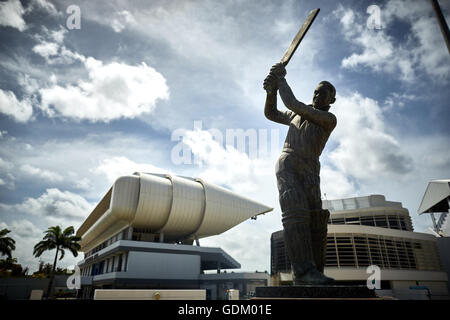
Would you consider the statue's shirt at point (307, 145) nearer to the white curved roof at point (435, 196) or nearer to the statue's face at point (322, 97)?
the statue's face at point (322, 97)

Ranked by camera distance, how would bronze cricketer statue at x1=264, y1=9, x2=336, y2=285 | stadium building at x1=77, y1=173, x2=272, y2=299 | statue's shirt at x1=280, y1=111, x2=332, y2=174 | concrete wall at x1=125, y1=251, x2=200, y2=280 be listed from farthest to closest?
stadium building at x1=77, y1=173, x2=272, y2=299
concrete wall at x1=125, y1=251, x2=200, y2=280
statue's shirt at x1=280, y1=111, x2=332, y2=174
bronze cricketer statue at x1=264, y1=9, x2=336, y2=285

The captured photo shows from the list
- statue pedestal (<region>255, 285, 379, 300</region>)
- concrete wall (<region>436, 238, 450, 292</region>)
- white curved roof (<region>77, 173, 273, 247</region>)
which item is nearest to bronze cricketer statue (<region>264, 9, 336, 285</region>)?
statue pedestal (<region>255, 285, 379, 300</region>)

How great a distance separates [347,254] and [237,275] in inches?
569

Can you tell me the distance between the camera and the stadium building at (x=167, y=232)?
105ft

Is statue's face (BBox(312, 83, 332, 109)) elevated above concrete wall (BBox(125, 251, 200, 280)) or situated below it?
above

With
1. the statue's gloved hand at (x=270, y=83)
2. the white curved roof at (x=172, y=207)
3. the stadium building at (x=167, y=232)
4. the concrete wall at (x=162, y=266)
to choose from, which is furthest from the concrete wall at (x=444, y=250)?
the statue's gloved hand at (x=270, y=83)

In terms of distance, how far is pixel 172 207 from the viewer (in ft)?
119

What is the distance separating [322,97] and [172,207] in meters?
33.5

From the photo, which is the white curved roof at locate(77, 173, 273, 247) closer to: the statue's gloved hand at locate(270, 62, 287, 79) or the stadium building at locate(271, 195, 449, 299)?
the stadium building at locate(271, 195, 449, 299)

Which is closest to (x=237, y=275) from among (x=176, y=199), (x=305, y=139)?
(x=176, y=199)

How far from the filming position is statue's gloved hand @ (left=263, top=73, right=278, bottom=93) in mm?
5074
